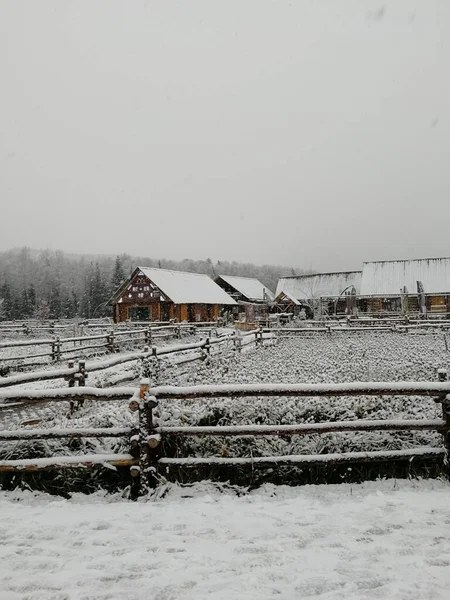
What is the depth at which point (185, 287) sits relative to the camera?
44.6 metres

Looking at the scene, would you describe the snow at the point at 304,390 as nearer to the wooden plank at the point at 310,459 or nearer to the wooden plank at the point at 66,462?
the wooden plank at the point at 310,459

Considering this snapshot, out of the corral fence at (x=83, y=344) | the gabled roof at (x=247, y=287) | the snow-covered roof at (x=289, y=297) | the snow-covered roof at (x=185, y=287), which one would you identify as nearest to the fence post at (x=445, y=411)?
the corral fence at (x=83, y=344)

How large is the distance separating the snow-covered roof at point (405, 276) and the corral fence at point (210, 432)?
140 ft

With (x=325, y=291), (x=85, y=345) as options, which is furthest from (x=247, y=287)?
(x=85, y=345)

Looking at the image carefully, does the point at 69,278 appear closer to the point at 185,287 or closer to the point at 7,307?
the point at 7,307

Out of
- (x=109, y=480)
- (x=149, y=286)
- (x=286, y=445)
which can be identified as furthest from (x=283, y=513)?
(x=149, y=286)

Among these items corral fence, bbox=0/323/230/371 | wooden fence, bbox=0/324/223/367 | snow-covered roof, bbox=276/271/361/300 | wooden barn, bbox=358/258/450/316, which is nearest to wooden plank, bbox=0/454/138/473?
corral fence, bbox=0/323/230/371

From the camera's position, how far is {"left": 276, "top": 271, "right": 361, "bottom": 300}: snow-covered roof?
52219 mm

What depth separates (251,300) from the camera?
58531mm

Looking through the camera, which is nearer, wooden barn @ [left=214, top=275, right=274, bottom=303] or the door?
the door

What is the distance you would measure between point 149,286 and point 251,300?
67.7 ft

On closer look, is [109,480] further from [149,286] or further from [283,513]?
[149,286]

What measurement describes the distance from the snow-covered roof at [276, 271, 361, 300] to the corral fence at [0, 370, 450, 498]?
151 ft

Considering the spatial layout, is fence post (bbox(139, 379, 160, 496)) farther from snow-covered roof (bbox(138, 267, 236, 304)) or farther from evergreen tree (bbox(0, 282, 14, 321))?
evergreen tree (bbox(0, 282, 14, 321))
